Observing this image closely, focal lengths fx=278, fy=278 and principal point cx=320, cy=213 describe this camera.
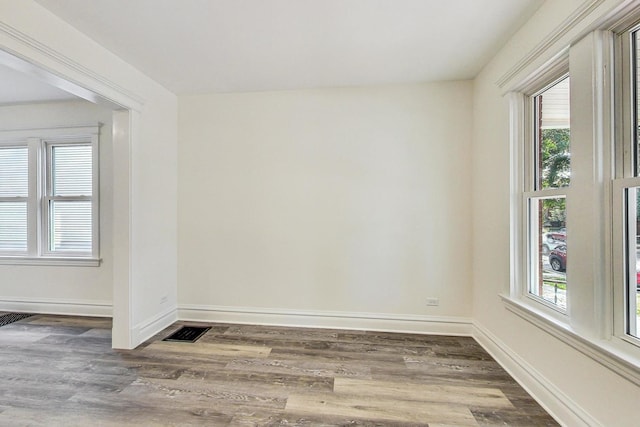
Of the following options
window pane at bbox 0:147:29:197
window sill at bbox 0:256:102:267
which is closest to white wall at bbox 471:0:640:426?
window sill at bbox 0:256:102:267

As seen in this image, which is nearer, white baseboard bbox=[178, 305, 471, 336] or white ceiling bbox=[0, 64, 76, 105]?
white ceiling bbox=[0, 64, 76, 105]

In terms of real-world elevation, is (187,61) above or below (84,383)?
above

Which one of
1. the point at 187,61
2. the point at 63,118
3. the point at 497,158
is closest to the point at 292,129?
the point at 187,61

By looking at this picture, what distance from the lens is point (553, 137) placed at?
1.97 metres

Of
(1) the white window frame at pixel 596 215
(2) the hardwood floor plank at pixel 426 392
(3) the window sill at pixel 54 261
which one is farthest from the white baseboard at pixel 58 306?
(1) the white window frame at pixel 596 215

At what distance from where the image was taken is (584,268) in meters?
1.54

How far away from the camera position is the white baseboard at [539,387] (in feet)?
5.16

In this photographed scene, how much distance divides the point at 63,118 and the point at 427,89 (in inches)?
174

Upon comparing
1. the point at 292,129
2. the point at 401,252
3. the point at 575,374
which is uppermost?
the point at 292,129

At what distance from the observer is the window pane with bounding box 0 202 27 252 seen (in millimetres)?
3658

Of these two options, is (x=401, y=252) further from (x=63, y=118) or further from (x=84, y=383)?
(x=63, y=118)

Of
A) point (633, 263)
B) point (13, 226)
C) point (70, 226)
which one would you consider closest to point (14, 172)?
point (13, 226)

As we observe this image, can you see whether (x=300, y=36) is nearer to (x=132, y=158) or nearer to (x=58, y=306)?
(x=132, y=158)

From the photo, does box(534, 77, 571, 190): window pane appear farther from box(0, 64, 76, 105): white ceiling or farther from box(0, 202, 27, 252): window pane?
box(0, 202, 27, 252): window pane
